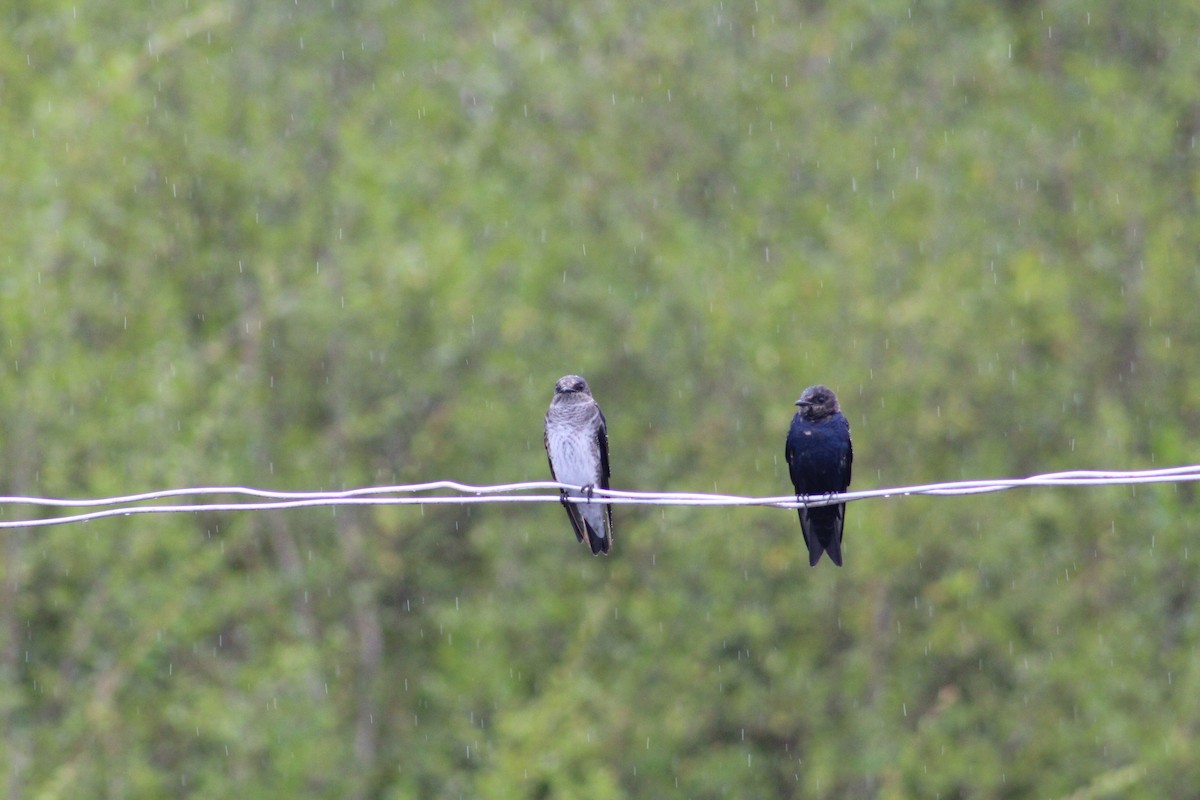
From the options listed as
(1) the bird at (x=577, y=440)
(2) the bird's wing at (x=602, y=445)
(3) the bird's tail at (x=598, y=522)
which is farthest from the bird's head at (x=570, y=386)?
(3) the bird's tail at (x=598, y=522)

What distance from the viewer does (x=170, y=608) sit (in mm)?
8156

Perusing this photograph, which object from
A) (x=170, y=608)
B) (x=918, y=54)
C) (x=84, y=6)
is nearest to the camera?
(x=170, y=608)

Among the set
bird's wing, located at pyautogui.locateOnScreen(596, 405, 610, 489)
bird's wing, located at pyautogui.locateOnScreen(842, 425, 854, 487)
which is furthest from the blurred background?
bird's wing, located at pyautogui.locateOnScreen(842, 425, 854, 487)

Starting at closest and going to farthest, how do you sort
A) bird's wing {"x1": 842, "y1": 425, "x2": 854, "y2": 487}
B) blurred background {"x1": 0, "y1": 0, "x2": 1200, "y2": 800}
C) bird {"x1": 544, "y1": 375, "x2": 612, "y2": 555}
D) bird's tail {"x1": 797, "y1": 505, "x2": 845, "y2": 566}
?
bird's tail {"x1": 797, "y1": 505, "x2": 845, "y2": 566}
bird's wing {"x1": 842, "y1": 425, "x2": 854, "y2": 487}
bird {"x1": 544, "y1": 375, "x2": 612, "y2": 555}
blurred background {"x1": 0, "y1": 0, "x2": 1200, "y2": 800}

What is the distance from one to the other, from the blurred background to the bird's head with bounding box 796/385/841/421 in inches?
112

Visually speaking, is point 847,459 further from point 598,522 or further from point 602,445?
point 598,522

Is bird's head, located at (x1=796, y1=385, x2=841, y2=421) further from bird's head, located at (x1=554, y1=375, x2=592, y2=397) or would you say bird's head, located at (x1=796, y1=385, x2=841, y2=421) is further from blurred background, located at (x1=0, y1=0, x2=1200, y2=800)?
blurred background, located at (x1=0, y1=0, x2=1200, y2=800)

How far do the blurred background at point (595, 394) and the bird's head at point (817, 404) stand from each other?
283 centimetres

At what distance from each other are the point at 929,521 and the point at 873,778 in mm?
1359

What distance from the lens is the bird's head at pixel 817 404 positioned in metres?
6.08

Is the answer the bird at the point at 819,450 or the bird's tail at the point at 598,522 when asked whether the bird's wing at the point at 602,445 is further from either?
the bird at the point at 819,450

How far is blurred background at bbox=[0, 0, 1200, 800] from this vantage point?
841 cm

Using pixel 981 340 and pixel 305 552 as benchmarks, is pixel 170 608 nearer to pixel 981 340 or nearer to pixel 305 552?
pixel 305 552

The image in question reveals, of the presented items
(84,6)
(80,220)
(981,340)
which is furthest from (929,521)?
(84,6)
